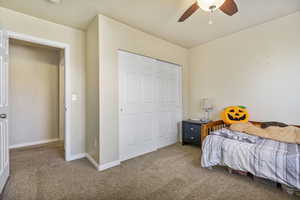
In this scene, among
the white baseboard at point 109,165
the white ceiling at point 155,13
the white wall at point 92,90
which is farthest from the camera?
the white wall at point 92,90

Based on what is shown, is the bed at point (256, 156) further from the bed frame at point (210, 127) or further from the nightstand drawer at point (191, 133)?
the nightstand drawer at point (191, 133)

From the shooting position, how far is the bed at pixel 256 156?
5.32 feet

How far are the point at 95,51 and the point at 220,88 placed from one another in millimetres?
2779

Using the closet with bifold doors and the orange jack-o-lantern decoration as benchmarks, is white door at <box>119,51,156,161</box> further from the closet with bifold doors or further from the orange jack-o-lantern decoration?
the orange jack-o-lantern decoration

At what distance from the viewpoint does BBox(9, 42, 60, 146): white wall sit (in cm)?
341

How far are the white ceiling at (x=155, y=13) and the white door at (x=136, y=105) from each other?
2.13 ft

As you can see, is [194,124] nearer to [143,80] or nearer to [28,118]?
[143,80]

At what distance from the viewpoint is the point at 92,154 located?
2590 mm

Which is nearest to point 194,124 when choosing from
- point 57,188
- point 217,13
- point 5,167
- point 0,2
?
point 217,13

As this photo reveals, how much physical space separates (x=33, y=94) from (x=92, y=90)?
86.8 inches

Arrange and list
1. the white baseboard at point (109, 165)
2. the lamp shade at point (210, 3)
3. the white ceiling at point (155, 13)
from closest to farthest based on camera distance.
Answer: the lamp shade at point (210, 3)
the white ceiling at point (155, 13)
the white baseboard at point (109, 165)

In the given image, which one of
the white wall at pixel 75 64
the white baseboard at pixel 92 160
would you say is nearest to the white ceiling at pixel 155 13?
the white wall at pixel 75 64

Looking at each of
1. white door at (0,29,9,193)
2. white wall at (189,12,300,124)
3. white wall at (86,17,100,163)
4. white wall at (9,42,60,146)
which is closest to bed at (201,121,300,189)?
white wall at (189,12,300,124)

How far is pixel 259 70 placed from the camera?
2795 millimetres
